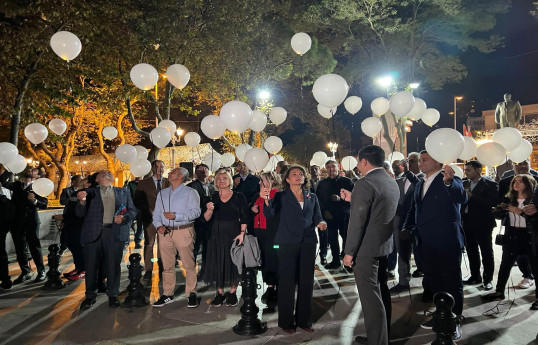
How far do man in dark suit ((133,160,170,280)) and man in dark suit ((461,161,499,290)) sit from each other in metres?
5.36

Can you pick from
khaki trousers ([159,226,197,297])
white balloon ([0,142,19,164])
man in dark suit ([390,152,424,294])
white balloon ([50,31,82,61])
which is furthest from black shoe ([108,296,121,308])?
white balloon ([50,31,82,61])

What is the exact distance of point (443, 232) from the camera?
4523 mm

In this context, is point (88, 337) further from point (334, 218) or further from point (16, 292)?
point (334, 218)

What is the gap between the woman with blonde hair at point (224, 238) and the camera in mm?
5527

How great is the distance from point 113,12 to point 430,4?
14.1m

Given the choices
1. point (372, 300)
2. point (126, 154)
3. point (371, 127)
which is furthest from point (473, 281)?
point (126, 154)

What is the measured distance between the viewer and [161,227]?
215 inches

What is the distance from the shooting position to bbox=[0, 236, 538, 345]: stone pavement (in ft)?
14.4

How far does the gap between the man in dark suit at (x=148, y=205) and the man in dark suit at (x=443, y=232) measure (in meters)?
4.59

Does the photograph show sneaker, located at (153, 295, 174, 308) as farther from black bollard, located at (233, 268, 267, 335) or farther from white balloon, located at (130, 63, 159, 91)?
white balloon, located at (130, 63, 159, 91)

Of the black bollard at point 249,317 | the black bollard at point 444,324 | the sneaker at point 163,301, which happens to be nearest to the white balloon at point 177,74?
the sneaker at point 163,301

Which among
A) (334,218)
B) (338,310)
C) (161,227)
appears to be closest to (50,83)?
(161,227)

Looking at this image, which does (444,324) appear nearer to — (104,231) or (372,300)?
(372,300)

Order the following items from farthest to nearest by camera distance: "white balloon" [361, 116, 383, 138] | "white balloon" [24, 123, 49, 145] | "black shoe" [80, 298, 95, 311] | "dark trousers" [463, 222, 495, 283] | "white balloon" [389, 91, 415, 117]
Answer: "white balloon" [361, 116, 383, 138] < "white balloon" [24, 123, 49, 145] < "white balloon" [389, 91, 415, 117] < "dark trousers" [463, 222, 495, 283] < "black shoe" [80, 298, 95, 311]
